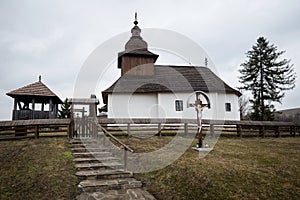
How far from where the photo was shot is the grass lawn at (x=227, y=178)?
491 cm

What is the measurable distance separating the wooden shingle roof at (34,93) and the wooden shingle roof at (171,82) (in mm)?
4210

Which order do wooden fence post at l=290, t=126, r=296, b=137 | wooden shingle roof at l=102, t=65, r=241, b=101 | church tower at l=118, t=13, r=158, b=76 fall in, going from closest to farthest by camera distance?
wooden fence post at l=290, t=126, r=296, b=137, wooden shingle roof at l=102, t=65, r=241, b=101, church tower at l=118, t=13, r=158, b=76

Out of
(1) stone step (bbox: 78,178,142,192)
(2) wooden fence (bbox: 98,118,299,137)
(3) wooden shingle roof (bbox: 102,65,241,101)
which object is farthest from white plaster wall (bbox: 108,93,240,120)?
(1) stone step (bbox: 78,178,142,192)

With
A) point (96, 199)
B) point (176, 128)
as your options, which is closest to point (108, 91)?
point (176, 128)

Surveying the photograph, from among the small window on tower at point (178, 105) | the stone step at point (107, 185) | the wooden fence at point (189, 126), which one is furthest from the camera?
the small window on tower at point (178, 105)

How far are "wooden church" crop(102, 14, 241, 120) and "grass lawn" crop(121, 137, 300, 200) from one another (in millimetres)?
11598

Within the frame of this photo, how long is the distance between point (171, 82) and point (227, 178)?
14.8 meters

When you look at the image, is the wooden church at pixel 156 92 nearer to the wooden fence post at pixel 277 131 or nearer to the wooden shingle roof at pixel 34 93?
the wooden shingle roof at pixel 34 93

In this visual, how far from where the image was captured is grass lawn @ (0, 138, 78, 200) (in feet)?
16.2

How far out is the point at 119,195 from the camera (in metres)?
5.08

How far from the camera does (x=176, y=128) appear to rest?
12523 mm

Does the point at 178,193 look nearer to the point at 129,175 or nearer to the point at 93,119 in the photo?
the point at 129,175

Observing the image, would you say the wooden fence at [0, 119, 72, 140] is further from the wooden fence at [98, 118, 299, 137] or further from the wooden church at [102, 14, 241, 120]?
the wooden church at [102, 14, 241, 120]

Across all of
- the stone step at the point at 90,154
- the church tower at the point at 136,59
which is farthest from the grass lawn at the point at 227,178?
the church tower at the point at 136,59
